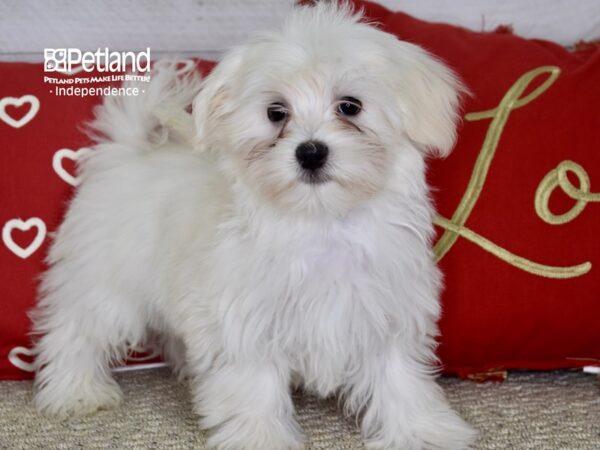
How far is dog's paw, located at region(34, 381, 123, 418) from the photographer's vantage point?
5.38 ft

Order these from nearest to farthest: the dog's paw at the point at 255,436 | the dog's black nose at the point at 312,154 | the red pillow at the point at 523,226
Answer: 1. the dog's black nose at the point at 312,154
2. the dog's paw at the point at 255,436
3. the red pillow at the point at 523,226

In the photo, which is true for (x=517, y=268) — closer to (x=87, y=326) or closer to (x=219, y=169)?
(x=219, y=169)

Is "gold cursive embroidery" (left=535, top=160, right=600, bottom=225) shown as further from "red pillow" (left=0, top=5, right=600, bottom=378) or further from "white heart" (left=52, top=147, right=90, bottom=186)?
"white heart" (left=52, top=147, right=90, bottom=186)

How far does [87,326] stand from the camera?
1.69 meters

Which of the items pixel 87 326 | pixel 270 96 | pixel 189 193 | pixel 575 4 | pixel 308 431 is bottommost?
pixel 308 431

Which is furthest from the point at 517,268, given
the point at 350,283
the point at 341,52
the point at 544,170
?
the point at 341,52

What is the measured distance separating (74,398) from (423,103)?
851 mm

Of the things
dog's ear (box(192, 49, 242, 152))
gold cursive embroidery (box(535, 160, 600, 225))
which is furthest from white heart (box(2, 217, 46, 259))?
gold cursive embroidery (box(535, 160, 600, 225))

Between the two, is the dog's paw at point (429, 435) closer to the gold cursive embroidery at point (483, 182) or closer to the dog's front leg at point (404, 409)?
the dog's front leg at point (404, 409)

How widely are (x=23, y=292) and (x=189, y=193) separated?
43 centimetres

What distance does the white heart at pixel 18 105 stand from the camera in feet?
5.88

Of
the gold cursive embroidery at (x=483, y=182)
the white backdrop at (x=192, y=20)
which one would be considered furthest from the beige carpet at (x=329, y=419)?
the white backdrop at (x=192, y=20)

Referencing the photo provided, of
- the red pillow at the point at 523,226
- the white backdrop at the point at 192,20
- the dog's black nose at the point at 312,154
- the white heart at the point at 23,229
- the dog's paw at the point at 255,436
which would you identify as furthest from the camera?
the white backdrop at the point at 192,20

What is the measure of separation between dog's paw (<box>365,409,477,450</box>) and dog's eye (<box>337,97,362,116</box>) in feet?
1.73
